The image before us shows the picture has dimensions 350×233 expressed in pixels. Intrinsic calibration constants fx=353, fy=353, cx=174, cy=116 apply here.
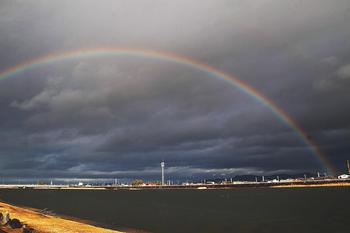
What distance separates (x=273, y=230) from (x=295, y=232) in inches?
133

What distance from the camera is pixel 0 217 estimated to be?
51219 mm

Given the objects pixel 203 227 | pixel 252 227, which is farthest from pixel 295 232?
pixel 203 227

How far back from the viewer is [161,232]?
5675 centimetres

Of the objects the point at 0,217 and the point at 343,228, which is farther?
the point at 343,228

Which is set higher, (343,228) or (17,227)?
(17,227)

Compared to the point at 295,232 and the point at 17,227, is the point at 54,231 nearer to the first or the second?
the point at 17,227

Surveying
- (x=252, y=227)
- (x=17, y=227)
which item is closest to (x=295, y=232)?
(x=252, y=227)

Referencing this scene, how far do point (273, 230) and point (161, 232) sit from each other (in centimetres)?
1808

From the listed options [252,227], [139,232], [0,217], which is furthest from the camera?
[252,227]

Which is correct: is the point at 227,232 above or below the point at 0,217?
below

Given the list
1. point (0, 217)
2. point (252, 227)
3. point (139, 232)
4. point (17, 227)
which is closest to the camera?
point (17, 227)

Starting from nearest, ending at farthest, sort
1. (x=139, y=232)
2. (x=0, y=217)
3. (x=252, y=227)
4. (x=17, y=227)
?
1. (x=17, y=227)
2. (x=0, y=217)
3. (x=139, y=232)
4. (x=252, y=227)

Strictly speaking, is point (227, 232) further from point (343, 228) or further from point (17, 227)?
point (17, 227)

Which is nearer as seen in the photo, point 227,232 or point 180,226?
point 227,232
